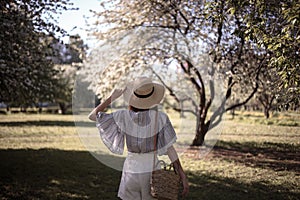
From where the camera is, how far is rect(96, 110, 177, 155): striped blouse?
3254 mm

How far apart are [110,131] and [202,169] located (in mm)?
5570

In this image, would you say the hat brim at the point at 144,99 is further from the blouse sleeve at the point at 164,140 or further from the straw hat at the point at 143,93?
the blouse sleeve at the point at 164,140

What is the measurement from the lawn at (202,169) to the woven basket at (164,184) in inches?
68.9

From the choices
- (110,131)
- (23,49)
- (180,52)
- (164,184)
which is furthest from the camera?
(180,52)

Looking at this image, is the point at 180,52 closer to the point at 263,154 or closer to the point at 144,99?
the point at 263,154

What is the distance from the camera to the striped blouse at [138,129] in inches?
128

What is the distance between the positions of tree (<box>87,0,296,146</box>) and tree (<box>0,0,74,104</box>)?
71.1 inches

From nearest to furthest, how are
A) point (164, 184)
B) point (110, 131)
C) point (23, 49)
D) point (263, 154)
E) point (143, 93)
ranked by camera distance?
point (164, 184) < point (110, 131) < point (143, 93) < point (23, 49) < point (263, 154)

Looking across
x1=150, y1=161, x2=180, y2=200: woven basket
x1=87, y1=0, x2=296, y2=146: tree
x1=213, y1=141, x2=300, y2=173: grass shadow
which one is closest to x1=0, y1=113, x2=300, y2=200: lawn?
x1=213, y1=141, x2=300, y2=173: grass shadow

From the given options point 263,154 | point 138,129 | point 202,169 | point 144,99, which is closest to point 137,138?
point 138,129

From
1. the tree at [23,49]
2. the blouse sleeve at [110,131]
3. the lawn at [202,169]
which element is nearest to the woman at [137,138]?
the blouse sleeve at [110,131]

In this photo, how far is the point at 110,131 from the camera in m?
3.43

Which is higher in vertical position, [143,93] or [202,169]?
[143,93]

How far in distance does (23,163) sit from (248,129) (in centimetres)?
762
